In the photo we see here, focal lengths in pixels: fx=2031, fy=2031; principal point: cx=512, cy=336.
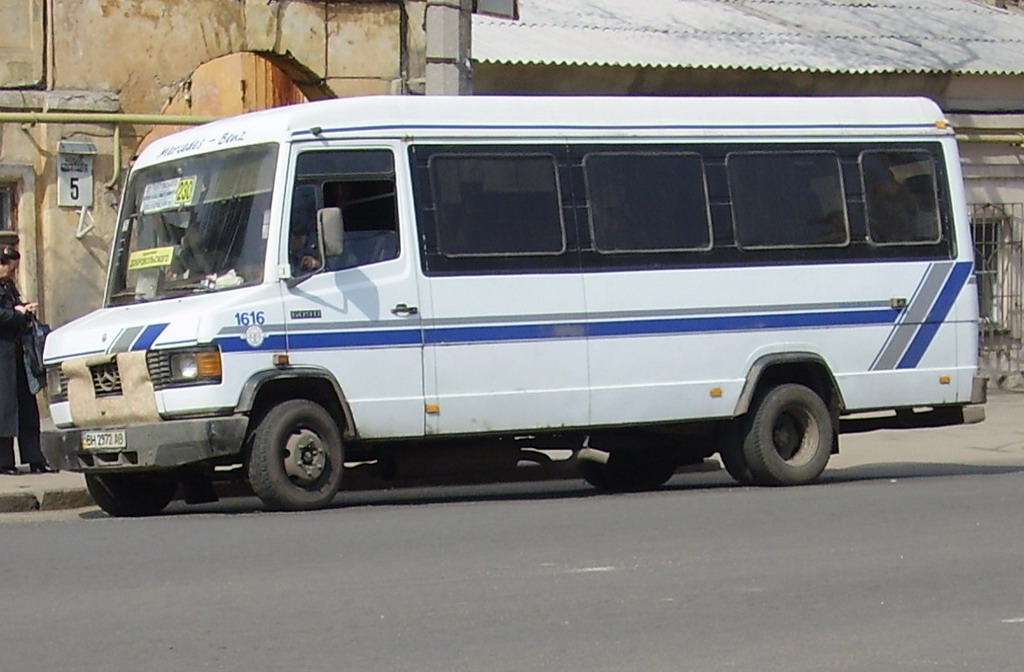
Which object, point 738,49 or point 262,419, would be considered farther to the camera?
point 738,49

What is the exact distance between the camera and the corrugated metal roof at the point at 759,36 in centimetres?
2245

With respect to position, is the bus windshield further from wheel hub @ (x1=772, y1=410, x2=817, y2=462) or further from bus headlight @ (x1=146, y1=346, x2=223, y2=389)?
wheel hub @ (x1=772, y1=410, x2=817, y2=462)

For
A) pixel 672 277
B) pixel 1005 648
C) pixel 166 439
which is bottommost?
pixel 1005 648

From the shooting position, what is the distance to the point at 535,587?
8.74 meters

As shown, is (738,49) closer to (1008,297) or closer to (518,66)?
(518,66)

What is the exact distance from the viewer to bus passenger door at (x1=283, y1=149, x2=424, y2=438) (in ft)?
41.4

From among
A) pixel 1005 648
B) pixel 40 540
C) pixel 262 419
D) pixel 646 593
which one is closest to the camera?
pixel 1005 648

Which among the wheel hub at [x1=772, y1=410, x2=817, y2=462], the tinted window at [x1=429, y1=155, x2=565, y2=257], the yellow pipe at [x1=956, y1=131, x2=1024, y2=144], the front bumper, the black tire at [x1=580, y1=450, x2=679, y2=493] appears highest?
the yellow pipe at [x1=956, y1=131, x2=1024, y2=144]

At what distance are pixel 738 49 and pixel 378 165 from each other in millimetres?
11343

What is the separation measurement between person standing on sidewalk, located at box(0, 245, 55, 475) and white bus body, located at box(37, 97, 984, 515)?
1701mm

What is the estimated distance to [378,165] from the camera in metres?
13.0

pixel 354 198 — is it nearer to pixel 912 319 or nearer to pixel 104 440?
pixel 104 440

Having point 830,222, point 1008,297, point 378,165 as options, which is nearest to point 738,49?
point 1008,297

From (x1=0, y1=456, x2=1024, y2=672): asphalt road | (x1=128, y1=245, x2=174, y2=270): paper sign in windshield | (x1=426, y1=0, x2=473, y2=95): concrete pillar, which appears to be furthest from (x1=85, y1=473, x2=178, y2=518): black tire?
(x1=426, y1=0, x2=473, y2=95): concrete pillar
